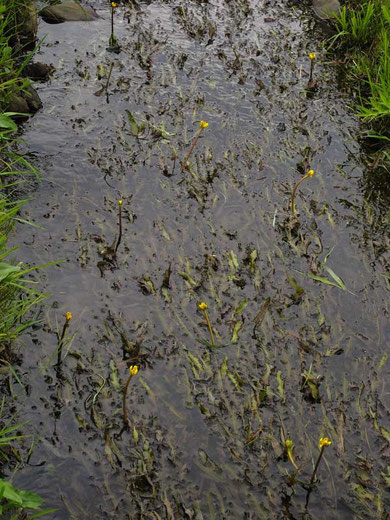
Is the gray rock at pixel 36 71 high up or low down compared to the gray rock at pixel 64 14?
down

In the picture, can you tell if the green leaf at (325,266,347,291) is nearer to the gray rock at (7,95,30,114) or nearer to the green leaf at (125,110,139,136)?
the green leaf at (125,110,139,136)

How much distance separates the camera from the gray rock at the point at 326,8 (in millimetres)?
7133

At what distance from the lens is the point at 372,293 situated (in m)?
3.93

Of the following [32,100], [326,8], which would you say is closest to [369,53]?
[326,8]

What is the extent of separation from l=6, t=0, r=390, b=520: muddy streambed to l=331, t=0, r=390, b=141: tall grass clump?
0.87 feet

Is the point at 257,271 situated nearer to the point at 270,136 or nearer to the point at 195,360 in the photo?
the point at 195,360

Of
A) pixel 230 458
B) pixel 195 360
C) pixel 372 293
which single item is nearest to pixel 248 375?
pixel 195 360

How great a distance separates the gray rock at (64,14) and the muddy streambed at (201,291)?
13.4 inches

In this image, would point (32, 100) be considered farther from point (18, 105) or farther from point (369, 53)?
point (369, 53)

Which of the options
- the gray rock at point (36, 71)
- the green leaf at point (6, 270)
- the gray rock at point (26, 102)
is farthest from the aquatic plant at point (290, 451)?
the gray rock at point (36, 71)

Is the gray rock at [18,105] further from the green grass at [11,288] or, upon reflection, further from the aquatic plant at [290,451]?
the aquatic plant at [290,451]

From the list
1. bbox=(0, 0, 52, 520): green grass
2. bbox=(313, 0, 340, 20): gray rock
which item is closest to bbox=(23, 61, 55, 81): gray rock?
bbox=(0, 0, 52, 520): green grass

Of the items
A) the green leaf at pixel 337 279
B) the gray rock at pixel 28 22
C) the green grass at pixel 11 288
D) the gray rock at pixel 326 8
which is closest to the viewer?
the green grass at pixel 11 288

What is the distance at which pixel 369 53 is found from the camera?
6.19m
